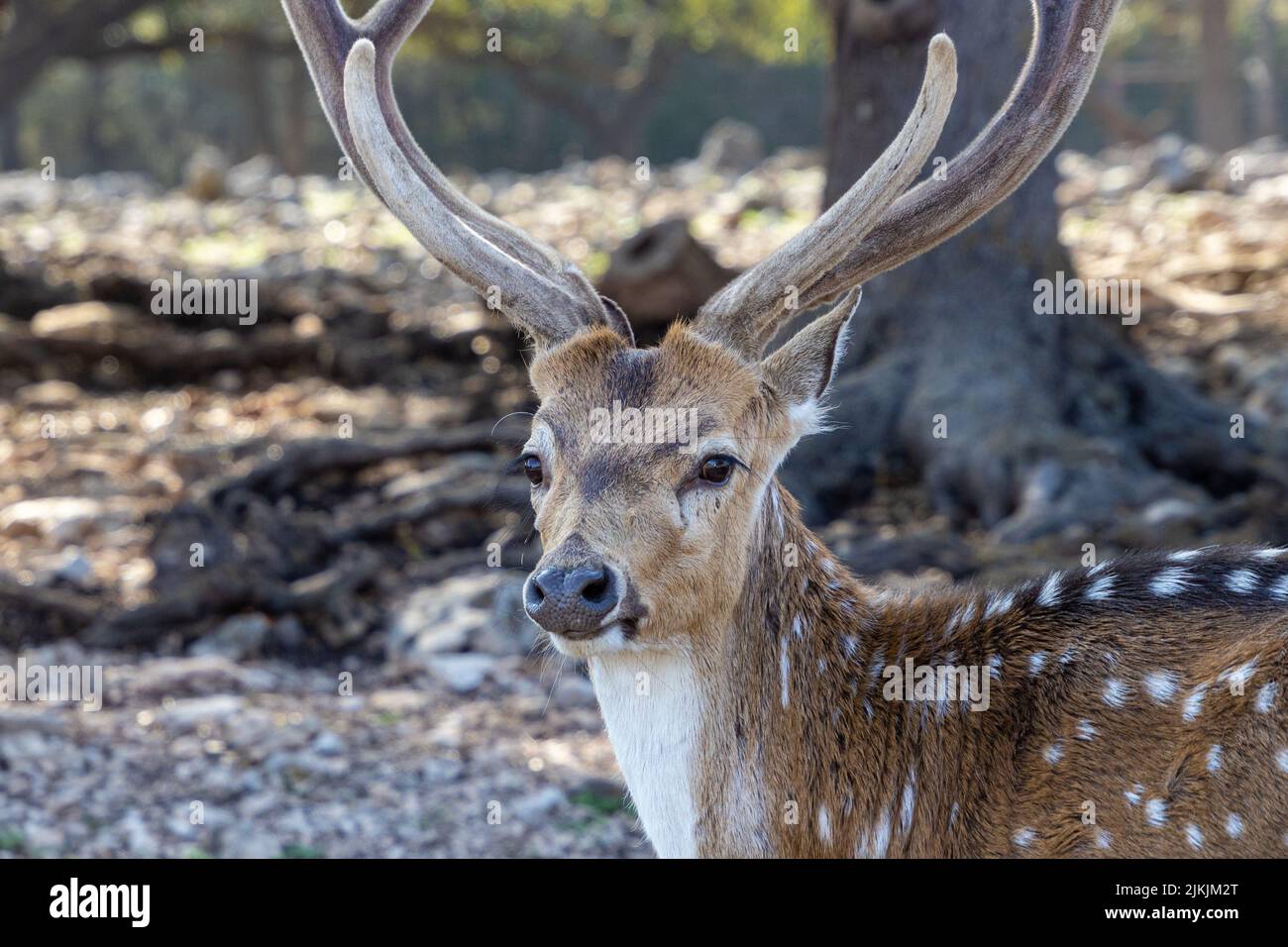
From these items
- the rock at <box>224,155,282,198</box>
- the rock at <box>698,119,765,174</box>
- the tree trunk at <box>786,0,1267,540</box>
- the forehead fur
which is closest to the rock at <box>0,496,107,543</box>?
the tree trunk at <box>786,0,1267,540</box>

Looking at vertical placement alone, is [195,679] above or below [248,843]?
above

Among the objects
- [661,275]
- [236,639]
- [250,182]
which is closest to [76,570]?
[236,639]

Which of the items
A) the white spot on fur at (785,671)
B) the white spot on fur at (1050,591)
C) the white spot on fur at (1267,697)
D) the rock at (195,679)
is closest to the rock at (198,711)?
the rock at (195,679)

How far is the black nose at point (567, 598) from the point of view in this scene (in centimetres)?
312

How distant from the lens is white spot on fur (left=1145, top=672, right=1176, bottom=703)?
10.7 ft

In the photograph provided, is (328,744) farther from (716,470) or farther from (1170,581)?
(1170,581)

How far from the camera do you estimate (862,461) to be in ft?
22.8

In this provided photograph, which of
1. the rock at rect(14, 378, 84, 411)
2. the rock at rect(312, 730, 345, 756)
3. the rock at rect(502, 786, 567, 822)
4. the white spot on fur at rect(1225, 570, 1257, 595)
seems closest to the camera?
the white spot on fur at rect(1225, 570, 1257, 595)

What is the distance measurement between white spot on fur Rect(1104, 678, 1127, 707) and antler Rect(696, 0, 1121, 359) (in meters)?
1.08

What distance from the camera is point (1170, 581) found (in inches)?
139

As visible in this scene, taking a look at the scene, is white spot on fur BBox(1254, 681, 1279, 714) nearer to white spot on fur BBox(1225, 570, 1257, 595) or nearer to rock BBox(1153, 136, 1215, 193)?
white spot on fur BBox(1225, 570, 1257, 595)

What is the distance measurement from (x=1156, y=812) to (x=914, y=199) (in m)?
1.49

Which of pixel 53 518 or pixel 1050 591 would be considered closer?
pixel 1050 591

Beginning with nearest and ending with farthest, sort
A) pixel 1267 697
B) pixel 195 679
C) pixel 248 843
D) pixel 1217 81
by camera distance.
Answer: pixel 1267 697
pixel 248 843
pixel 195 679
pixel 1217 81
